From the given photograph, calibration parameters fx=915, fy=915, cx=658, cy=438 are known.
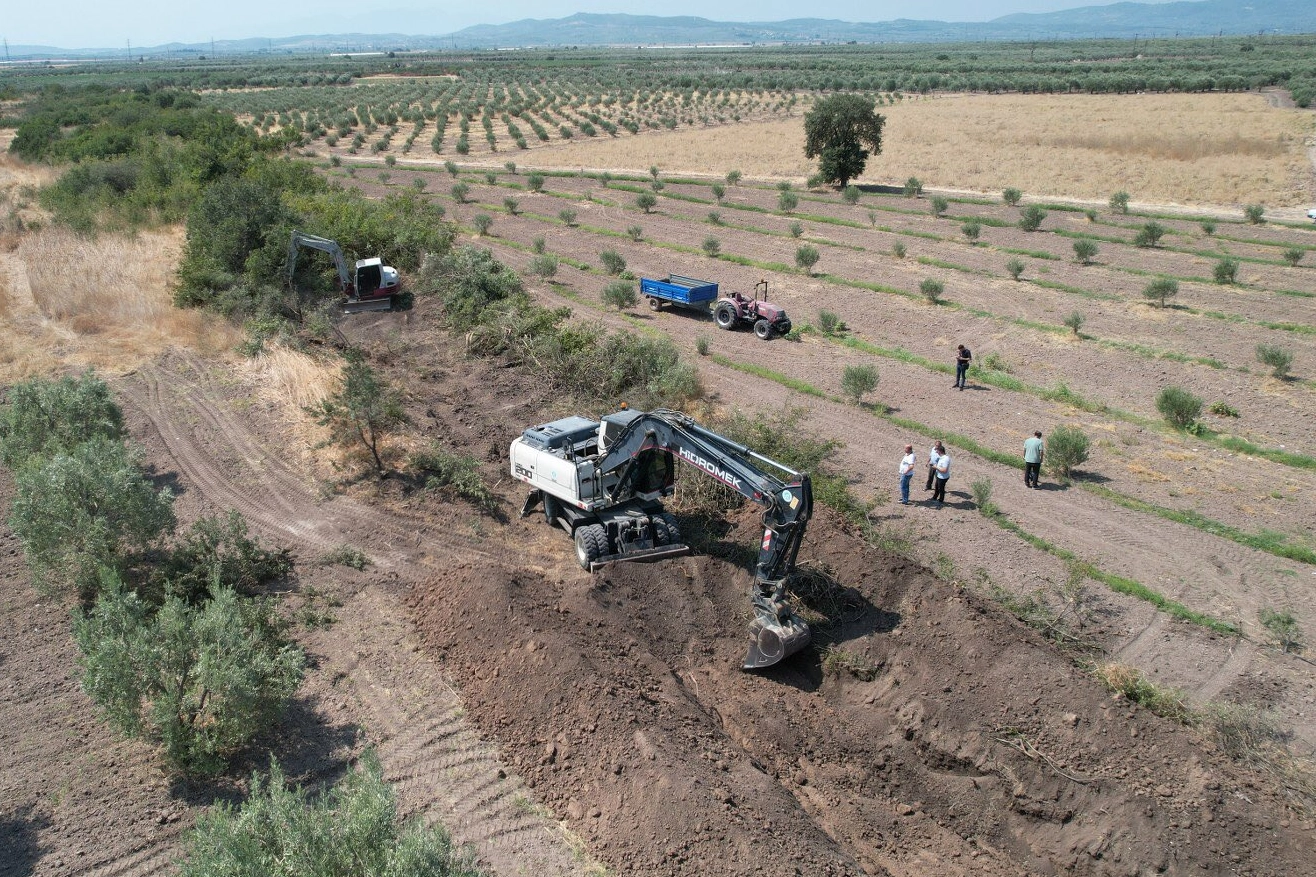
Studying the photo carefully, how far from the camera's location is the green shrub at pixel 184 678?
11.0 metres

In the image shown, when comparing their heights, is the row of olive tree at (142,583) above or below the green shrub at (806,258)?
above

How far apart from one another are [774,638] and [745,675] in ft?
2.96

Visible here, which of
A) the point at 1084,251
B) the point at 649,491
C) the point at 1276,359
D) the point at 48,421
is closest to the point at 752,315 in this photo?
the point at 649,491

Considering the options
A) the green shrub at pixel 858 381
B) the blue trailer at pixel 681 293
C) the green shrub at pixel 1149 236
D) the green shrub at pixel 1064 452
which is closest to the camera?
the green shrub at pixel 1064 452

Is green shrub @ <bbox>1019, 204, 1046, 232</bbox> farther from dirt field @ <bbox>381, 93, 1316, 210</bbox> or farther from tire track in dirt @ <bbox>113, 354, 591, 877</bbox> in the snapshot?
tire track in dirt @ <bbox>113, 354, 591, 877</bbox>

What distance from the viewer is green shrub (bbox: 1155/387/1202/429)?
21.9 m

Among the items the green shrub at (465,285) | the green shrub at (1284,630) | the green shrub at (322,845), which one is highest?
the green shrub at (322,845)

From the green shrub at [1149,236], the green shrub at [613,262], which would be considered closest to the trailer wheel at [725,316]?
the green shrub at [613,262]

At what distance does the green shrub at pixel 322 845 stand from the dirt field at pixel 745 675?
8.19 feet

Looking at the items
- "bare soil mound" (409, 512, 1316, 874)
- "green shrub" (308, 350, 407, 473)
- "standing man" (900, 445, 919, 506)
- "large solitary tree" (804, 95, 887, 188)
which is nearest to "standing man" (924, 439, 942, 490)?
"standing man" (900, 445, 919, 506)

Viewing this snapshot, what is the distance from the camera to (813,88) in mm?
112250

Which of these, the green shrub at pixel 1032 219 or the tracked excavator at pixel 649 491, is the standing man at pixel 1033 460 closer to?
the tracked excavator at pixel 649 491

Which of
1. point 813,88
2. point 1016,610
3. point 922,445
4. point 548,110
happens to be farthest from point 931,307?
point 813,88

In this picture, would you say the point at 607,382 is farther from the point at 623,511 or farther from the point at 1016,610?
the point at 1016,610
